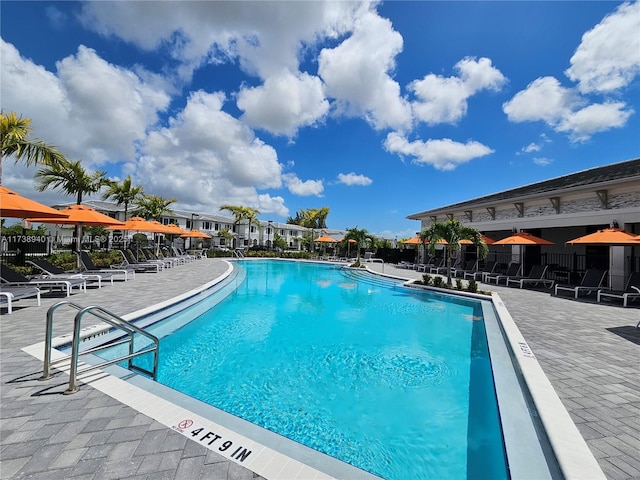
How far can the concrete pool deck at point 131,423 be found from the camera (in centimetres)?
216

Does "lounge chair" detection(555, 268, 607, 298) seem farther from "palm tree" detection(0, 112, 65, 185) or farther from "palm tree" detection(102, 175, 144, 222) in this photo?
"palm tree" detection(102, 175, 144, 222)

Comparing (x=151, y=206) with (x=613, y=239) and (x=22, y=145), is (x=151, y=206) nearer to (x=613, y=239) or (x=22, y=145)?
(x=22, y=145)

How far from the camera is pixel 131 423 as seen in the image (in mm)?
2688

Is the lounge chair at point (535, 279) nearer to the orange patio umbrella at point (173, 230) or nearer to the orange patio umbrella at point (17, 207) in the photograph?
the orange patio umbrella at point (17, 207)

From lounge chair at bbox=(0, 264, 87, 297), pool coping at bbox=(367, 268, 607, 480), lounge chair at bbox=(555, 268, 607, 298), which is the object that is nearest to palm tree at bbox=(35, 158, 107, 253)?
lounge chair at bbox=(0, 264, 87, 297)

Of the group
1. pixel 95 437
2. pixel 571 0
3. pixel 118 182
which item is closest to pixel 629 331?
pixel 95 437

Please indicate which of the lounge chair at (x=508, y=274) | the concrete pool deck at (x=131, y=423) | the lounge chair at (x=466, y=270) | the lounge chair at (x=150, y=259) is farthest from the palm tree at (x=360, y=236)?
the concrete pool deck at (x=131, y=423)

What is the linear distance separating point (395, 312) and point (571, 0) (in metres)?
12.6

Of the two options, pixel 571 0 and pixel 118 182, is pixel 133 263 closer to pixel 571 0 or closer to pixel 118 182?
pixel 118 182

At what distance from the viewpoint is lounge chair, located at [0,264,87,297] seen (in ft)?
24.4

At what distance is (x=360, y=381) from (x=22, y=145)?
524 inches

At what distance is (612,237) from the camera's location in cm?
972

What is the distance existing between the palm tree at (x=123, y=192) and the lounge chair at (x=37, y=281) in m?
13.7

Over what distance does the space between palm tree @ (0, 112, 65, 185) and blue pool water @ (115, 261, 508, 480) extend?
28.6ft
